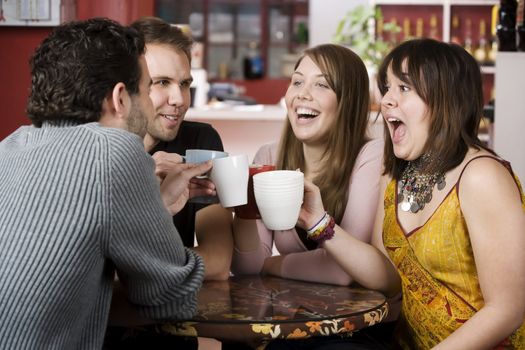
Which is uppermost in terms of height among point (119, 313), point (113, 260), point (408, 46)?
point (408, 46)

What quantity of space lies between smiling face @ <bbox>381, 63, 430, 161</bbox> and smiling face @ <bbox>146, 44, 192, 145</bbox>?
Result: 2.04 feet

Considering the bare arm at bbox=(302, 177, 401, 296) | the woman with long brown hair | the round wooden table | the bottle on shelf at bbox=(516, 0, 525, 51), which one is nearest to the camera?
the round wooden table

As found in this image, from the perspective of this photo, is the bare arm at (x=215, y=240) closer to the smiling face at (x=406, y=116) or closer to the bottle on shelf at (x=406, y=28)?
the smiling face at (x=406, y=116)

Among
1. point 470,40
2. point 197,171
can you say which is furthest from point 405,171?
point 470,40

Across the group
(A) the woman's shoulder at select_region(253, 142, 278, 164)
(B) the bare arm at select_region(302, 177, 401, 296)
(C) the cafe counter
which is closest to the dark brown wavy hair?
(B) the bare arm at select_region(302, 177, 401, 296)

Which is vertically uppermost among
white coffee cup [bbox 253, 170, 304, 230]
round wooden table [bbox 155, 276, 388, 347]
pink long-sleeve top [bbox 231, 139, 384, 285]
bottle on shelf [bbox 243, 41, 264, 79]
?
bottle on shelf [bbox 243, 41, 264, 79]

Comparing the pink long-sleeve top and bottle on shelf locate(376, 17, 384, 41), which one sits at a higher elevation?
bottle on shelf locate(376, 17, 384, 41)

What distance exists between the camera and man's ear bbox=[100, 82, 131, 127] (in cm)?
153

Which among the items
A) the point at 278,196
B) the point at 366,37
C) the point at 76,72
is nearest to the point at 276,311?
the point at 278,196

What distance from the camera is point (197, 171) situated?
1.75 metres

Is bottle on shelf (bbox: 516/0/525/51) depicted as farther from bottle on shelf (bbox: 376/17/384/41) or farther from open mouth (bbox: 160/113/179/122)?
bottle on shelf (bbox: 376/17/384/41)

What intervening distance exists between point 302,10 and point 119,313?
7.78 meters

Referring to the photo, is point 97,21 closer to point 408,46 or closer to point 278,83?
point 408,46

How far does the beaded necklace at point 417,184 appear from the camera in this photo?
6.23 feet
